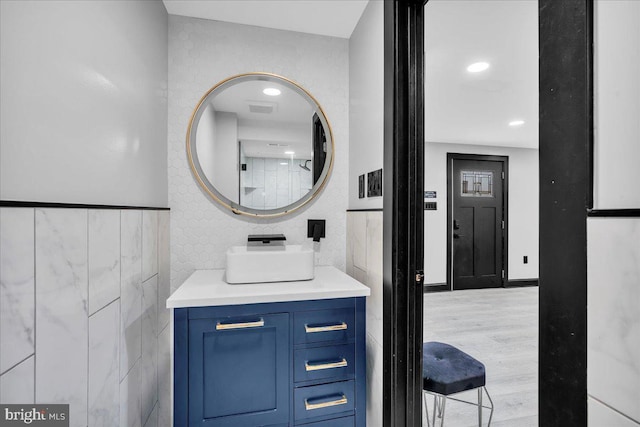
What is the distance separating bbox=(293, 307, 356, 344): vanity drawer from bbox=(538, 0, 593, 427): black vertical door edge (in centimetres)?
85

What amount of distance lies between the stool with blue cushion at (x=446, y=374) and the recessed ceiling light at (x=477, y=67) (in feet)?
3.14

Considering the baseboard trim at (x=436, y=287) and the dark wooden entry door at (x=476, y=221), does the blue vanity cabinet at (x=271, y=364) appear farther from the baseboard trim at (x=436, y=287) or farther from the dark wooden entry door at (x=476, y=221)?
the dark wooden entry door at (x=476, y=221)

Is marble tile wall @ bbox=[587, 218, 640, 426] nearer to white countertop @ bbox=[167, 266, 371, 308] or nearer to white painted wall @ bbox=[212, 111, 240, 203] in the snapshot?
white countertop @ bbox=[167, 266, 371, 308]

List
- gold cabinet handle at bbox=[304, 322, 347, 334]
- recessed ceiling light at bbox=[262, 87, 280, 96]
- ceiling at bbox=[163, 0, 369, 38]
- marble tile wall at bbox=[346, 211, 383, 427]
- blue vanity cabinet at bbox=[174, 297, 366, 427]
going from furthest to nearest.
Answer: recessed ceiling light at bbox=[262, 87, 280, 96]
ceiling at bbox=[163, 0, 369, 38]
marble tile wall at bbox=[346, 211, 383, 427]
gold cabinet handle at bbox=[304, 322, 347, 334]
blue vanity cabinet at bbox=[174, 297, 366, 427]

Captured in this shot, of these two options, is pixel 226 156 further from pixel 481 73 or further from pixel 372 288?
pixel 481 73

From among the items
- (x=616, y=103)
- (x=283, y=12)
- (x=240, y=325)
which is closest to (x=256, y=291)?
(x=240, y=325)

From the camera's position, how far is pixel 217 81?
1860 millimetres

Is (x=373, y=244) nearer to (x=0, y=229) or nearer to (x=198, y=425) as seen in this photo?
(x=198, y=425)

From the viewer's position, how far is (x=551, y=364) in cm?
61

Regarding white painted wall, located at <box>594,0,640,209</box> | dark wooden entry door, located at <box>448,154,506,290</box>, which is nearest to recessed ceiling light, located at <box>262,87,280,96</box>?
dark wooden entry door, located at <box>448,154,506,290</box>

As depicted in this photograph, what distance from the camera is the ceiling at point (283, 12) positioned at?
1678mm

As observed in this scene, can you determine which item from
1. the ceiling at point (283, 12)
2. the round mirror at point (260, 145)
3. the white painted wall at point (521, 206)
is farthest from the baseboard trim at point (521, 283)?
the ceiling at point (283, 12)

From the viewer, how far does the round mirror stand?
1.86 metres

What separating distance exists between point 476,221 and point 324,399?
1059 mm
